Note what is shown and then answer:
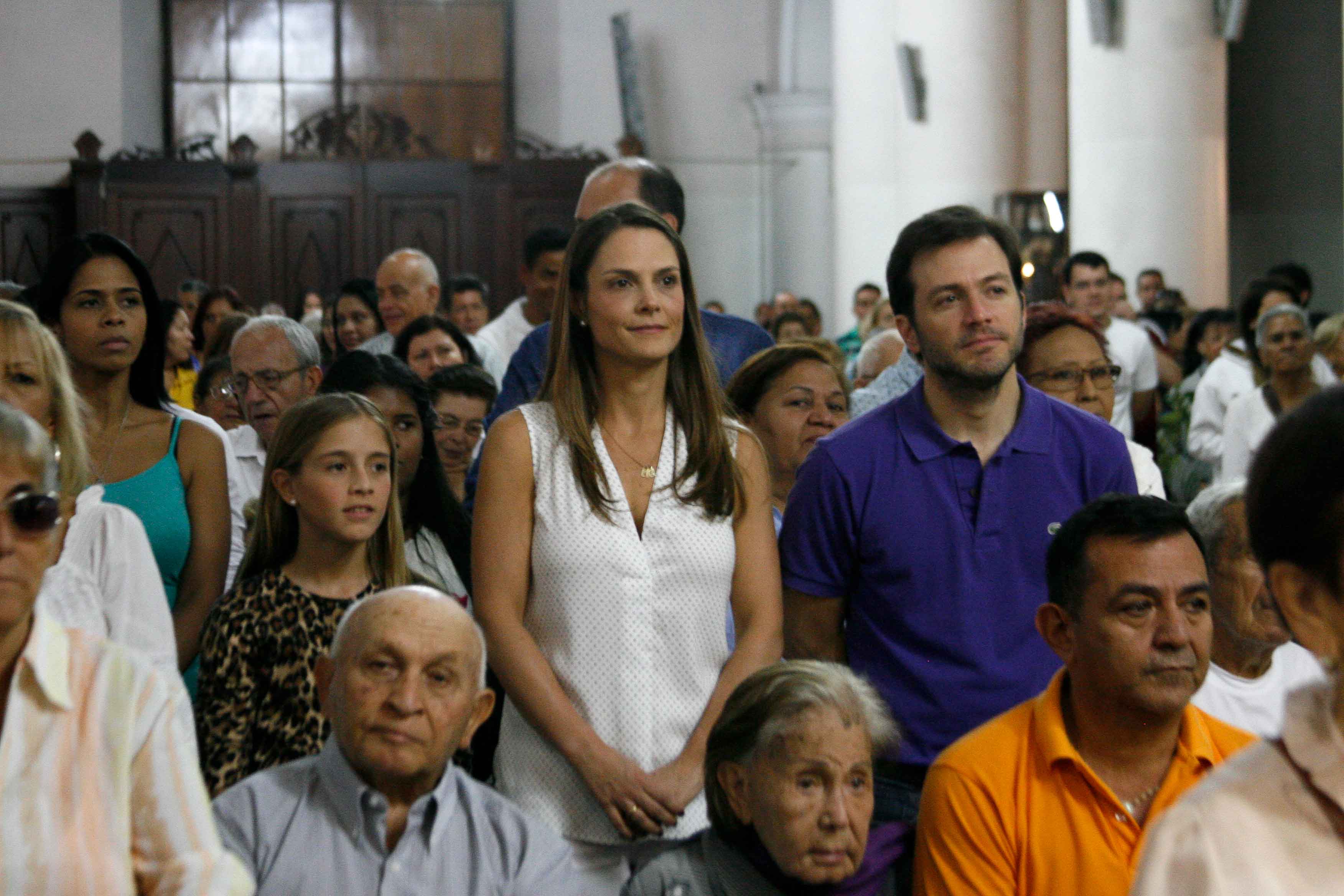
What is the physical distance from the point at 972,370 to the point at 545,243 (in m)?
3.45

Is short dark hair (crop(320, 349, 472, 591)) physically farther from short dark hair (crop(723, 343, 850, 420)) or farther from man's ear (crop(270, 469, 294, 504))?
short dark hair (crop(723, 343, 850, 420))

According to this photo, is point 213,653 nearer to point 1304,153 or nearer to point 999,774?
point 999,774

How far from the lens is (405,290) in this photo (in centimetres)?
738

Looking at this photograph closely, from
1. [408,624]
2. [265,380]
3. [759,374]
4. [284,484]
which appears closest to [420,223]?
[265,380]

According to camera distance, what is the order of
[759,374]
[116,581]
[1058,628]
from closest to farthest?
[1058,628]
[116,581]
[759,374]

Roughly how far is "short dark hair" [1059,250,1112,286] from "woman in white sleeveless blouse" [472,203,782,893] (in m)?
5.51

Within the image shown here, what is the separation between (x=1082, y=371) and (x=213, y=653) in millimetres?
2264

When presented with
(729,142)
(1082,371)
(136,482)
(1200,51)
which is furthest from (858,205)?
(136,482)

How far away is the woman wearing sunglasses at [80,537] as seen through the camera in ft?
8.98

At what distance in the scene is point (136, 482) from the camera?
3.61 m

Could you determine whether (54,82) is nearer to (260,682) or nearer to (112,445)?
(112,445)

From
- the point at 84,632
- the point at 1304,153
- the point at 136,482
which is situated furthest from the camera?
the point at 1304,153

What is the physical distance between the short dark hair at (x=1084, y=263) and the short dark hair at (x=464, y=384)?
3.95 m

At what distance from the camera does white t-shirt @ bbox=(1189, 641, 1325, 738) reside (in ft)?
10.6
